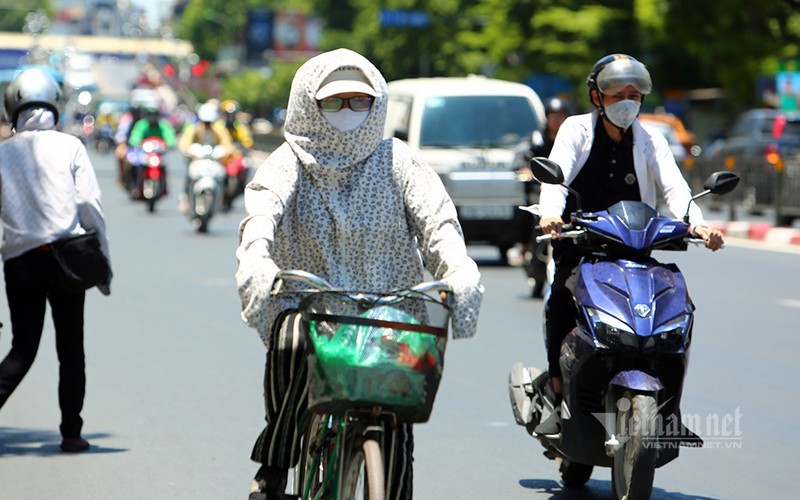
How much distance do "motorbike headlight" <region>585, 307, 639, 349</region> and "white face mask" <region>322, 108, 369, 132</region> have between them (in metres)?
1.26

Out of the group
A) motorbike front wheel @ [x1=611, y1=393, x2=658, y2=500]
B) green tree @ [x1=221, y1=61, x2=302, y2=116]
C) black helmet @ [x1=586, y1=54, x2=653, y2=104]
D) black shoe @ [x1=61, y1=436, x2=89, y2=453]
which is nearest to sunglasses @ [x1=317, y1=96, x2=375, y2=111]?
motorbike front wheel @ [x1=611, y1=393, x2=658, y2=500]

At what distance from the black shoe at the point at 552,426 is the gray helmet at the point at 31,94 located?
281 centimetres

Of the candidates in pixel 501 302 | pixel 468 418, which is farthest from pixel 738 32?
pixel 468 418

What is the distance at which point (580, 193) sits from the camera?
6.39m

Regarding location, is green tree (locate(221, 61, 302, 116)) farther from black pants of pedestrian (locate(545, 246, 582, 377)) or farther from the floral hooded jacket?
the floral hooded jacket

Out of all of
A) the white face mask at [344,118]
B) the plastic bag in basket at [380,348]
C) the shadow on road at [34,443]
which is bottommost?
the shadow on road at [34,443]

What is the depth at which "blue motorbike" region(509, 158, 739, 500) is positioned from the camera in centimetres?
552

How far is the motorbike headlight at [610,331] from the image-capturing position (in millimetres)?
5527

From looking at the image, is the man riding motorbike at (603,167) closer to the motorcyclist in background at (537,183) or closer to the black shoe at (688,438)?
the black shoe at (688,438)

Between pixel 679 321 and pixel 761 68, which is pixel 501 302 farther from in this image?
pixel 761 68

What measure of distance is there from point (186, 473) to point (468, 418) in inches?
75.9

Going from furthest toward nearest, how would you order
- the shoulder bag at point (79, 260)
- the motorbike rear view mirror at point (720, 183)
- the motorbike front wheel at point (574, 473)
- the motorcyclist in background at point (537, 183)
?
the motorcyclist in background at point (537, 183)
the shoulder bag at point (79, 260)
the motorbike front wheel at point (574, 473)
the motorbike rear view mirror at point (720, 183)

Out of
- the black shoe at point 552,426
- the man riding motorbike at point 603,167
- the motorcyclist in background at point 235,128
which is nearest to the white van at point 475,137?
the motorcyclist in background at point 235,128

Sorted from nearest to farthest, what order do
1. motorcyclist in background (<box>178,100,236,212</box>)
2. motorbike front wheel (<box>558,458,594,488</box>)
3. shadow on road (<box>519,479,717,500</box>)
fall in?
shadow on road (<box>519,479,717,500</box>)
motorbike front wheel (<box>558,458,594,488</box>)
motorcyclist in background (<box>178,100,236,212</box>)
